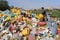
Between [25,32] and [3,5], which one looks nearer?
[25,32]

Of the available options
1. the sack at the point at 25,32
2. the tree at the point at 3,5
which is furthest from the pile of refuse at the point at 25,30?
the tree at the point at 3,5

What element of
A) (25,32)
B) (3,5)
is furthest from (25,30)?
(3,5)

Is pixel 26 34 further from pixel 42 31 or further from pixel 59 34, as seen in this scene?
pixel 59 34

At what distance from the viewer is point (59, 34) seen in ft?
27.1

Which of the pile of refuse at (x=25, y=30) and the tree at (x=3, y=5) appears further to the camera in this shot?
the tree at (x=3, y=5)

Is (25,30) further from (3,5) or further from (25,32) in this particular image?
(3,5)

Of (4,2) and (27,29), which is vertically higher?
(27,29)

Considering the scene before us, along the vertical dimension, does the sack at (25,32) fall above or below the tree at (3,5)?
above

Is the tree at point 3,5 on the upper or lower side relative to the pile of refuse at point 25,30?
lower

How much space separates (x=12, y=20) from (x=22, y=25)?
0.83 meters

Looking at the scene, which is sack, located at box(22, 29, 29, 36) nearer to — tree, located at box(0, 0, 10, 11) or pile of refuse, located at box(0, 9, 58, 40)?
pile of refuse, located at box(0, 9, 58, 40)

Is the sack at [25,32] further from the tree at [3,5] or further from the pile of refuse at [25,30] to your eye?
the tree at [3,5]

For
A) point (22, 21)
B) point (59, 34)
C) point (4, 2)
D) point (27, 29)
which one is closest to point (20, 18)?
point (22, 21)

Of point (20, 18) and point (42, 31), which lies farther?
point (20, 18)
